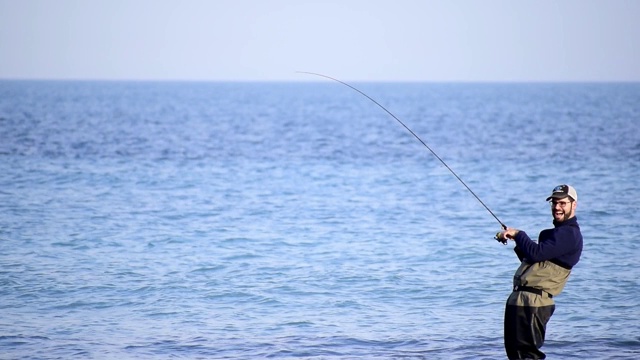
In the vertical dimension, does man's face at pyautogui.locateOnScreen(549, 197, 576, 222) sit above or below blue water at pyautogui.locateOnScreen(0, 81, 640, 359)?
above

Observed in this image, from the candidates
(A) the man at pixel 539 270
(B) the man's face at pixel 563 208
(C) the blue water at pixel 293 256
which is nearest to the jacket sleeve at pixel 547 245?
(A) the man at pixel 539 270

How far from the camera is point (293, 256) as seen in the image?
1438cm

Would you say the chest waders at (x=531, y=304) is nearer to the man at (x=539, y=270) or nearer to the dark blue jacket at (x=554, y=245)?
the man at (x=539, y=270)

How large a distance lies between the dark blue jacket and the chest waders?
0.12 m

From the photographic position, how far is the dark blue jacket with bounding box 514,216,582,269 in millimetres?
6289

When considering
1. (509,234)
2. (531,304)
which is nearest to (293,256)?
(531,304)

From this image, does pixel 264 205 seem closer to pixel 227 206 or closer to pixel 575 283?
pixel 227 206

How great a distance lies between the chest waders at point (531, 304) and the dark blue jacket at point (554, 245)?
125 millimetres

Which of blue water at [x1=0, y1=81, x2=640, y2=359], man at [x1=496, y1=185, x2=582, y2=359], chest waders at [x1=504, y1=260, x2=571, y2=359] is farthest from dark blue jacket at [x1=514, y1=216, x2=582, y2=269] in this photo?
blue water at [x1=0, y1=81, x2=640, y2=359]

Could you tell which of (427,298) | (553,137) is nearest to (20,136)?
(553,137)

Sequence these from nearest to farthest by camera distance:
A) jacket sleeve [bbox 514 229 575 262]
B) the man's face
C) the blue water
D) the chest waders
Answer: jacket sleeve [bbox 514 229 575 262], the man's face, the chest waders, the blue water

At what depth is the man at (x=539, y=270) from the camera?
20.8 ft

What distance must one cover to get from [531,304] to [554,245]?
52 cm

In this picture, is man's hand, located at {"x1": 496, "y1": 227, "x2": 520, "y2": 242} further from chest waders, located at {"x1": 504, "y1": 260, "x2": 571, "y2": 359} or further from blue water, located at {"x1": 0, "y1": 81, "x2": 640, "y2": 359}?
blue water, located at {"x1": 0, "y1": 81, "x2": 640, "y2": 359}
